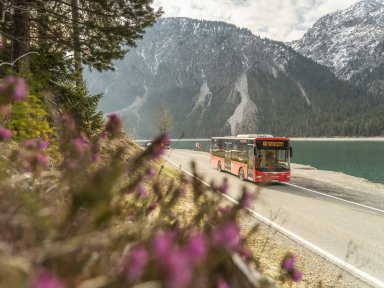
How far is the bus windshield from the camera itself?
20.0 m

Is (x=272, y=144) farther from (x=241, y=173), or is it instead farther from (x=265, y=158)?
(x=241, y=173)

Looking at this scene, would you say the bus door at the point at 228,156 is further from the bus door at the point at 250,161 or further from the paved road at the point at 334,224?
the paved road at the point at 334,224

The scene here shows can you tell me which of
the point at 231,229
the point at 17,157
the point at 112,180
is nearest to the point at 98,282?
the point at 112,180

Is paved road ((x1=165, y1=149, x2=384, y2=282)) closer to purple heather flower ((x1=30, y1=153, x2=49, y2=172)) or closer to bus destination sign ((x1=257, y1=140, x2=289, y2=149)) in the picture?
bus destination sign ((x1=257, y1=140, x2=289, y2=149))

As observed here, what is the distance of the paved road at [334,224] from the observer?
322 inches

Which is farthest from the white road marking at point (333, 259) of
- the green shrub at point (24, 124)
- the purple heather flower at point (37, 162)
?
the purple heather flower at point (37, 162)

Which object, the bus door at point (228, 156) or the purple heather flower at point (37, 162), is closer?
the purple heather flower at point (37, 162)

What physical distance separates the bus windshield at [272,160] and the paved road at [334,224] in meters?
3.44

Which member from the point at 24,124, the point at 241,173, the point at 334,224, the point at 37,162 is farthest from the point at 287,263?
the point at 241,173

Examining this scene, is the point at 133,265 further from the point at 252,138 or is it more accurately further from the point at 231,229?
the point at 252,138

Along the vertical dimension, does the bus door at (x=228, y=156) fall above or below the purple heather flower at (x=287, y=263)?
below

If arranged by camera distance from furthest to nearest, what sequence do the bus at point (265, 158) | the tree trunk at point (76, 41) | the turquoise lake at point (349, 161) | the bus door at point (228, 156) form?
the turquoise lake at point (349, 161), the bus door at point (228, 156), the bus at point (265, 158), the tree trunk at point (76, 41)

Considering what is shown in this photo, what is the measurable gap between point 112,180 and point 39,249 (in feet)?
1.04

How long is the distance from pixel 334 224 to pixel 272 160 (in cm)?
950
